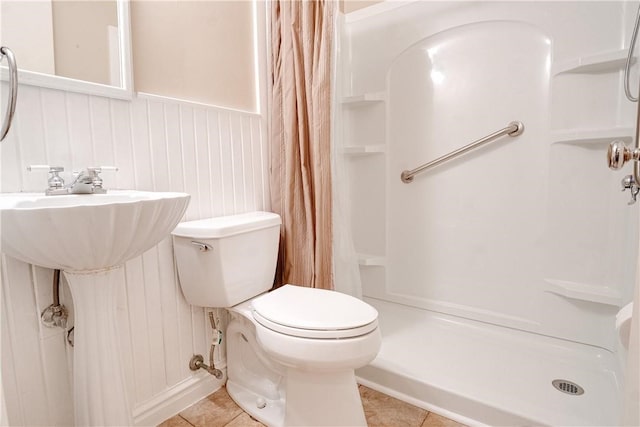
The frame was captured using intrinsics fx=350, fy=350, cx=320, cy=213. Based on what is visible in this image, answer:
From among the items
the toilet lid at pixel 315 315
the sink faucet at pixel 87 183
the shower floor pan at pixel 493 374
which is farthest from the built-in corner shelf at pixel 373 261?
the sink faucet at pixel 87 183

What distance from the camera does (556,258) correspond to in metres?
1.53

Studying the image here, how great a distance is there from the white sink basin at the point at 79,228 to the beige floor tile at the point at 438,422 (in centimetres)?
107

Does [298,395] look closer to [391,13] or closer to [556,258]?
[556,258]

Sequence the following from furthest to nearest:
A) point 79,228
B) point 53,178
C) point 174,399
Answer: point 174,399 → point 53,178 → point 79,228

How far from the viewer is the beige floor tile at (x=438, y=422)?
1189mm

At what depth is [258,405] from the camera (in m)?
1.31

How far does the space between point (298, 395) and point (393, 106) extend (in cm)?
149

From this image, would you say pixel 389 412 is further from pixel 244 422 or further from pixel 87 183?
pixel 87 183

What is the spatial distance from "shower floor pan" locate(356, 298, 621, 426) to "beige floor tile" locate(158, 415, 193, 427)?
68 cm

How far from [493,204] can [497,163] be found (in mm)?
194

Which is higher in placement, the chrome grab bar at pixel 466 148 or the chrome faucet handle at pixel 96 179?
the chrome grab bar at pixel 466 148

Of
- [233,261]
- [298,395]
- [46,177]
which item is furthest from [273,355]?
[46,177]

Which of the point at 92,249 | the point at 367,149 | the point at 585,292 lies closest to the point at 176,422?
the point at 92,249

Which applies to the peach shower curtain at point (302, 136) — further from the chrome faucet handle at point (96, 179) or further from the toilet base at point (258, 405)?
the chrome faucet handle at point (96, 179)
